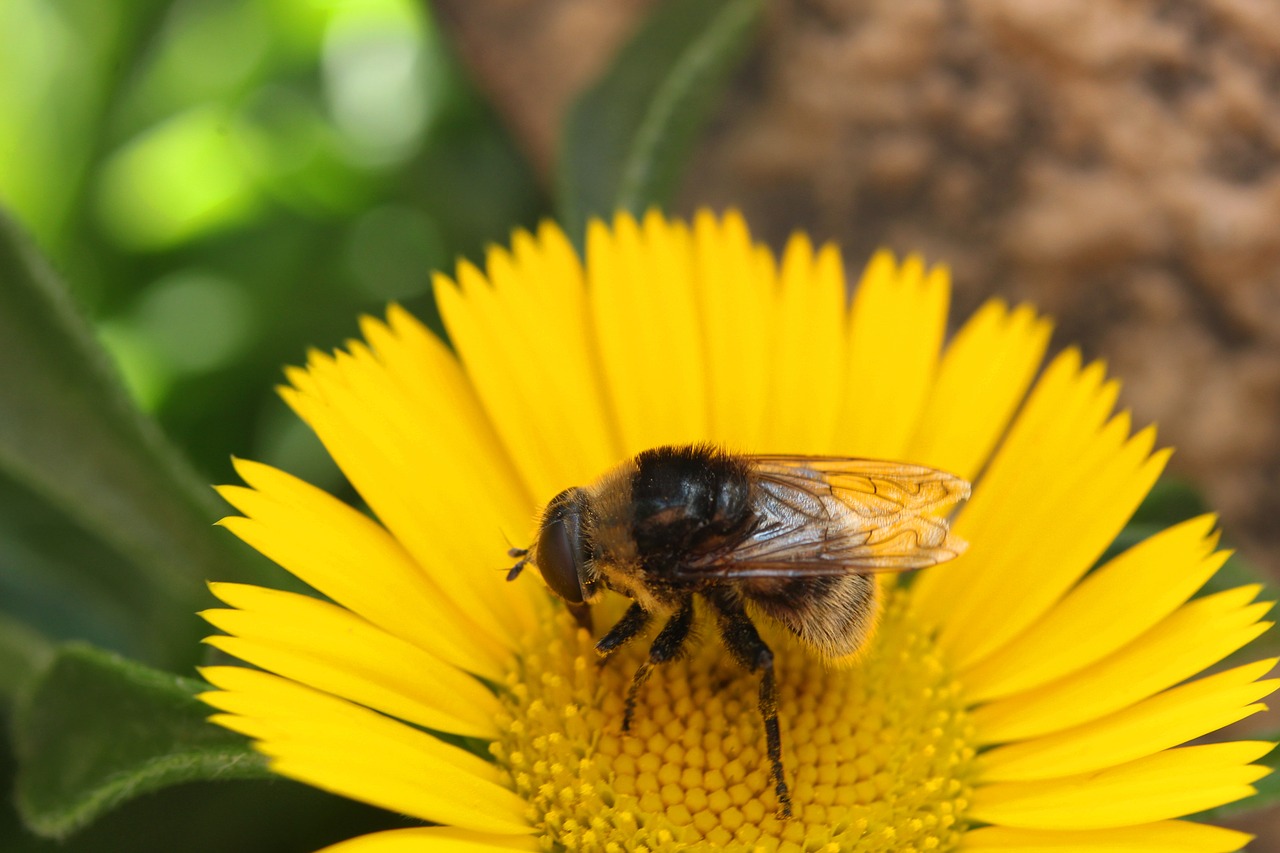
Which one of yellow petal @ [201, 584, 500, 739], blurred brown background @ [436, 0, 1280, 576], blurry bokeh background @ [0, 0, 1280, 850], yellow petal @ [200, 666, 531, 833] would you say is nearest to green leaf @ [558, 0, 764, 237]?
blurry bokeh background @ [0, 0, 1280, 850]

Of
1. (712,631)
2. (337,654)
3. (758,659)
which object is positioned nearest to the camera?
(337,654)

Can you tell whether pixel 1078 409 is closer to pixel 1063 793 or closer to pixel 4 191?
pixel 1063 793

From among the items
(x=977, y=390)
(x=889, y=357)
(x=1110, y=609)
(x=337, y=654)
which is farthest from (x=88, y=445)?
(x=1110, y=609)

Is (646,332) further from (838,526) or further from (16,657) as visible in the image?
(16,657)

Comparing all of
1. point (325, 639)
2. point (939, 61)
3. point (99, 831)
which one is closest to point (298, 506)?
point (325, 639)

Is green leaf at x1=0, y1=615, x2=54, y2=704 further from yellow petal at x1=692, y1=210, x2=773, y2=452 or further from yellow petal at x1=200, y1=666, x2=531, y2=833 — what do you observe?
yellow petal at x1=692, y1=210, x2=773, y2=452

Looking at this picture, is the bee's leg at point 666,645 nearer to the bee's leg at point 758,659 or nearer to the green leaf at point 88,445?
the bee's leg at point 758,659

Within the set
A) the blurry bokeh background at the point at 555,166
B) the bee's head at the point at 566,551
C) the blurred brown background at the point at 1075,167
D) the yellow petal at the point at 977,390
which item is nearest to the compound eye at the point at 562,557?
the bee's head at the point at 566,551
